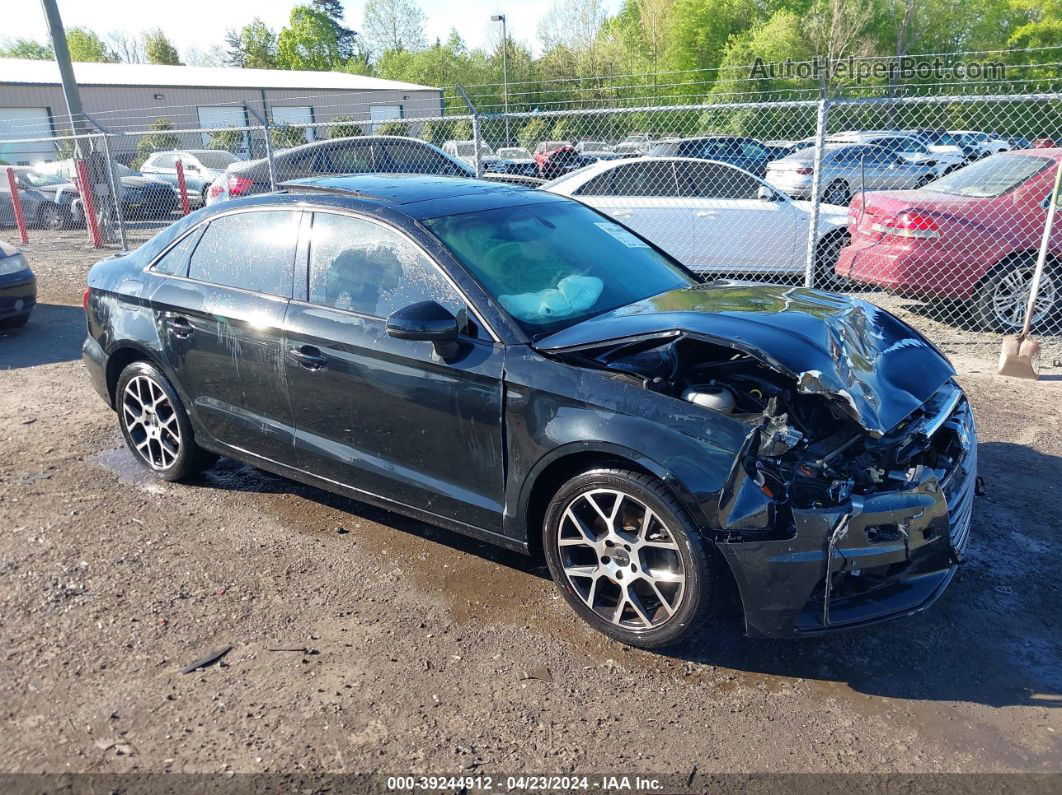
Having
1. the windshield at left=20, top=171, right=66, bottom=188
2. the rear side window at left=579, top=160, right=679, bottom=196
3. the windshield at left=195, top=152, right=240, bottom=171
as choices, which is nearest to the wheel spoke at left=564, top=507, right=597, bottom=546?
the rear side window at left=579, top=160, right=679, bottom=196

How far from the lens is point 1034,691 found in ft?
9.82

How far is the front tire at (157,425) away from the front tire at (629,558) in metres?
2.48

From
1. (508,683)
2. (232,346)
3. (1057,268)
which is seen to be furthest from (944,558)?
(1057,268)

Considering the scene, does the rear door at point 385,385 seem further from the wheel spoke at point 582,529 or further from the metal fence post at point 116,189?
the metal fence post at point 116,189

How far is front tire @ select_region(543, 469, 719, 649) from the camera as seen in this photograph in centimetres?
304

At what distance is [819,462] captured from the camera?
10.1ft

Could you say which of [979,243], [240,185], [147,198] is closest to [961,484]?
[979,243]

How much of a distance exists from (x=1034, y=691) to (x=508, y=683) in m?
1.90

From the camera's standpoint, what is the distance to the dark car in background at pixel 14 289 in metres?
8.50

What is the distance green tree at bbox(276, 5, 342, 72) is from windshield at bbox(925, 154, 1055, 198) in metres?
77.0

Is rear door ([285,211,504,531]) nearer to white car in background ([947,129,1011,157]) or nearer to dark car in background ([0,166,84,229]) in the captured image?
dark car in background ([0,166,84,229])

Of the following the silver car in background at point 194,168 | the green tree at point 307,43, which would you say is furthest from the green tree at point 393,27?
the silver car in background at point 194,168

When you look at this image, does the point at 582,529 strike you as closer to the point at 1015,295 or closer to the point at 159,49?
the point at 1015,295

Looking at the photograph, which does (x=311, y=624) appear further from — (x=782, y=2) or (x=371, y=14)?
(x=371, y=14)
